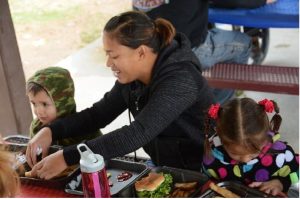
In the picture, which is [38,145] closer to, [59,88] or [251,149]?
[59,88]

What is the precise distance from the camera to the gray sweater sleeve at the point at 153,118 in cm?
203

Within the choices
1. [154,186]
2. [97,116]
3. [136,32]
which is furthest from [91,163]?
[97,116]

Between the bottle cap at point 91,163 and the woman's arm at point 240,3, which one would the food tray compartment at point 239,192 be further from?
the woman's arm at point 240,3

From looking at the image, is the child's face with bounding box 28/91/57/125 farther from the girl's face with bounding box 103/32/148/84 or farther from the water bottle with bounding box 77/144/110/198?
the water bottle with bounding box 77/144/110/198

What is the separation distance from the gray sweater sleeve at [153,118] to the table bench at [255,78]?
1.47 metres

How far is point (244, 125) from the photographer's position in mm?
1958

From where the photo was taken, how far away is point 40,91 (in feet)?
8.33

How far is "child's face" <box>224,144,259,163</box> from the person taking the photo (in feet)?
6.53

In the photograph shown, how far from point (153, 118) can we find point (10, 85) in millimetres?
1520

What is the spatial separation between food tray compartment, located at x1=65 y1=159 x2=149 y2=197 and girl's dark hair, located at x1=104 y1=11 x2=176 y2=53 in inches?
21.7

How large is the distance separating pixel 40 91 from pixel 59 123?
0.69ft

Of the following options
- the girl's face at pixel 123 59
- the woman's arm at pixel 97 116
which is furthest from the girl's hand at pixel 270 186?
the woman's arm at pixel 97 116

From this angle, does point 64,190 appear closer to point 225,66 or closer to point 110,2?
point 225,66

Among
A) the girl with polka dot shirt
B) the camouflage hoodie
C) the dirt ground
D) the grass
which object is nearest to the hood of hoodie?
the girl with polka dot shirt
